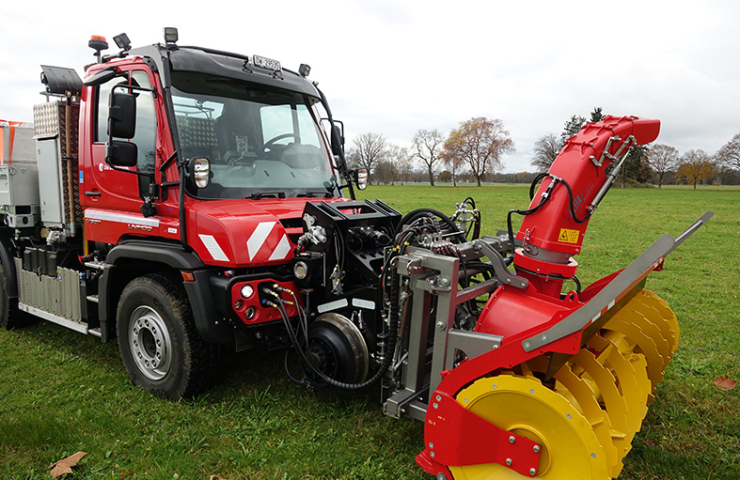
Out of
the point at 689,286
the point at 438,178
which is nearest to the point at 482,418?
the point at 689,286

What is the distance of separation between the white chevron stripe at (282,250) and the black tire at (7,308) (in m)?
3.99

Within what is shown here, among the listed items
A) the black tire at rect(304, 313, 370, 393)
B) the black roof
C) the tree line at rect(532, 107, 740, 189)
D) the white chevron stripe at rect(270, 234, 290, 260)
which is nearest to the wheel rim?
the white chevron stripe at rect(270, 234, 290, 260)

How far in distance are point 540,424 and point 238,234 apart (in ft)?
7.08

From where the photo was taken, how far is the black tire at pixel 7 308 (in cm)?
552

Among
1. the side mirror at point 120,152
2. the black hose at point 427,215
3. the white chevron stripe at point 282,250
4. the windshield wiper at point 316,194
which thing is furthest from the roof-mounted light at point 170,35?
the black hose at point 427,215

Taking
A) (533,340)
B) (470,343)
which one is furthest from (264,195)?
(533,340)

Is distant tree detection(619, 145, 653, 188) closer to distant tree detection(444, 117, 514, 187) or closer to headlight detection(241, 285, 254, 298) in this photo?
distant tree detection(444, 117, 514, 187)

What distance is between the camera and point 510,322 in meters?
2.80

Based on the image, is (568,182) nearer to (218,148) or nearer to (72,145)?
(218,148)

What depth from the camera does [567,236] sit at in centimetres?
308

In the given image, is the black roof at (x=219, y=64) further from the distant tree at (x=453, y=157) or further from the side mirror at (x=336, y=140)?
the distant tree at (x=453, y=157)

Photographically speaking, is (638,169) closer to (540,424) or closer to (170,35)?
(170,35)

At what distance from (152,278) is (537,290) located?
2855mm

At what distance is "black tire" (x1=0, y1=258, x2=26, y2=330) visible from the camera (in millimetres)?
5516
